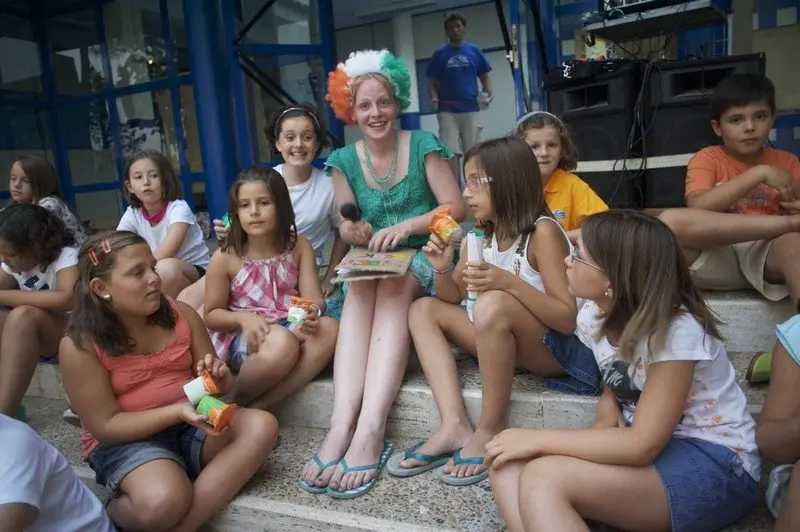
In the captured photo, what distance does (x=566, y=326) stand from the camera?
187 cm

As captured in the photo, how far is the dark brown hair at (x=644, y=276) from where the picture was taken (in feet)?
4.64

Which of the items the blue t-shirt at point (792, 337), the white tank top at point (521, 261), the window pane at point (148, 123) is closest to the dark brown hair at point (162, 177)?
the white tank top at point (521, 261)

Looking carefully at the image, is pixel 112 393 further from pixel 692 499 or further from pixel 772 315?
pixel 772 315

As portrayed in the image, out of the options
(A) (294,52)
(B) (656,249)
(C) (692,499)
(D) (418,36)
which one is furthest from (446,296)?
(D) (418,36)

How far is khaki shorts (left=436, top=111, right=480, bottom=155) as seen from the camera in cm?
638

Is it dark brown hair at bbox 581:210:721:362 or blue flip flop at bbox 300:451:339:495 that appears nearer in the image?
dark brown hair at bbox 581:210:721:362

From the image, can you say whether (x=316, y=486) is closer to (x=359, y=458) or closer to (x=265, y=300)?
(x=359, y=458)

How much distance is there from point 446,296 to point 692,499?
1.01 metres

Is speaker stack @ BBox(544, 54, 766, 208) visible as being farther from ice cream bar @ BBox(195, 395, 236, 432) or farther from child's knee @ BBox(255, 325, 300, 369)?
ice cream bar @ BBox(195, 395, 236, 432)

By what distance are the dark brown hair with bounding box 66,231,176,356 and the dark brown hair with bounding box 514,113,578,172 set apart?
1.56m

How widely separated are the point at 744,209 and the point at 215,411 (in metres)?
2.07

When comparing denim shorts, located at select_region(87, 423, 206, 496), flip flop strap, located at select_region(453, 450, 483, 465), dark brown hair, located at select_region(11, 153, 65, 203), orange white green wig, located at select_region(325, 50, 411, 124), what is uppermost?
orange white green wig, located at select_region(325, 50, 411, 124)

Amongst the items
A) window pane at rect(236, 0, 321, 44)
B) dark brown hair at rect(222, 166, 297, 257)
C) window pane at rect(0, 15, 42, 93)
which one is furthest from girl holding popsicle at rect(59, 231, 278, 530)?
window pane at rect(0, 15, 42, 93)

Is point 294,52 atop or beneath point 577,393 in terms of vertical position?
atop
